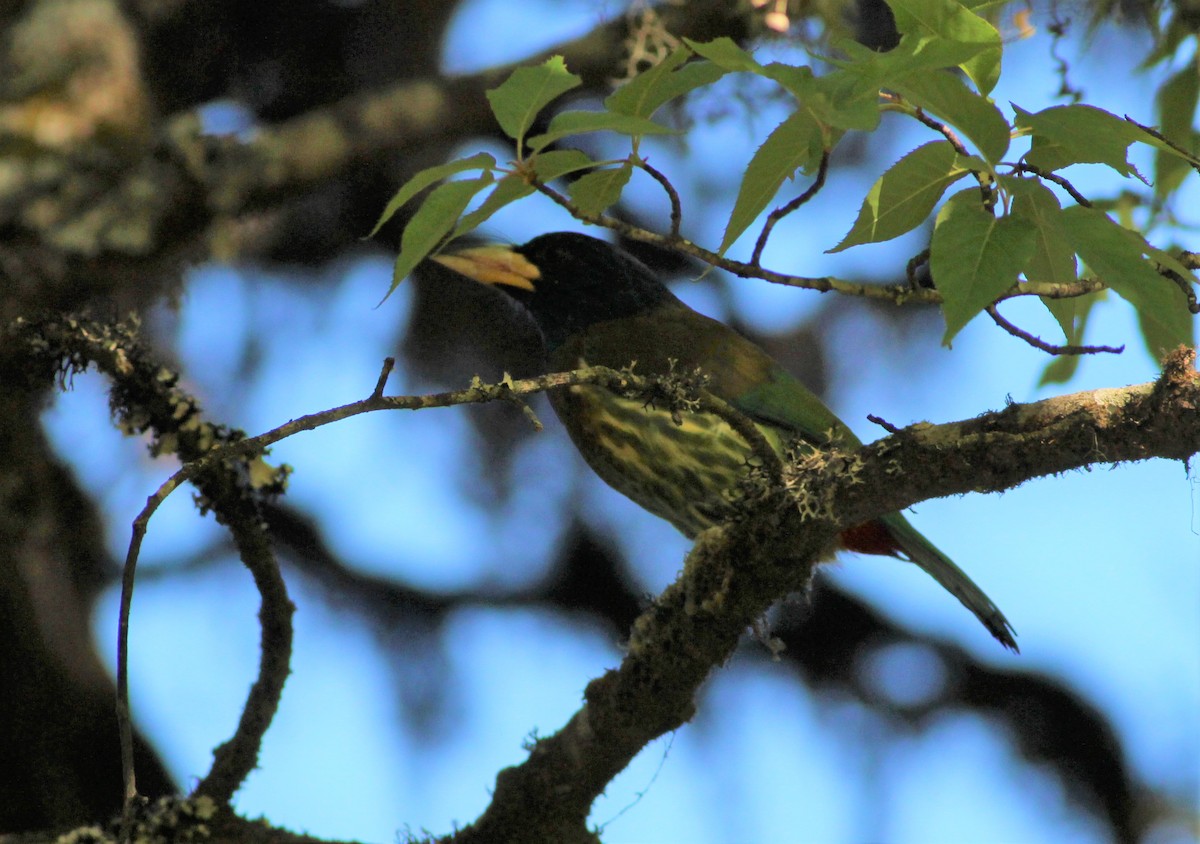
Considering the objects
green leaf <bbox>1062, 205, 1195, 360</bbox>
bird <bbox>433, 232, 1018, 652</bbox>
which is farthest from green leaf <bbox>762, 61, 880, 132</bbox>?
bird <bbox>433, 232, 1018, 652</bbox>

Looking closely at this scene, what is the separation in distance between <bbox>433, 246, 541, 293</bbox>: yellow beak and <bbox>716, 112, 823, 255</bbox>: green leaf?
6.64ft

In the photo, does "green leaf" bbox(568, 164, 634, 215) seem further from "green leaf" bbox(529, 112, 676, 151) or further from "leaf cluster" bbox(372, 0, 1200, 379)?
"green leaf" bbox(529, 112, 676, 151)

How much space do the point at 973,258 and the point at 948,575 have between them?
63.5 inches

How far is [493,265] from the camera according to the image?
3424 mm

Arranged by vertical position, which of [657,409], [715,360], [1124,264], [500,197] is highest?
[715,360]

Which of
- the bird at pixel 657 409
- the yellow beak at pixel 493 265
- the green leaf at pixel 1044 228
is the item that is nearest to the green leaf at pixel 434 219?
the green leaf at pixel 1044 228

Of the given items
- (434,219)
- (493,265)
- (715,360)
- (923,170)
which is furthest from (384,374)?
(493,265)

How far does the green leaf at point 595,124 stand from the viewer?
1197 millimetres

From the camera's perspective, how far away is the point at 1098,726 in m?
3.85

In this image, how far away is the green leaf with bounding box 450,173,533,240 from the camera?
1.37 metres

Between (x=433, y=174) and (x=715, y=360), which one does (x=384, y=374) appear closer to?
(x=433, y=174)

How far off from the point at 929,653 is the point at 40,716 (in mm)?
2763

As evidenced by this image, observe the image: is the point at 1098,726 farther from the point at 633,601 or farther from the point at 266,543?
the point at 266,543

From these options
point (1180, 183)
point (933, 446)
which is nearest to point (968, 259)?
point (933, 446)
